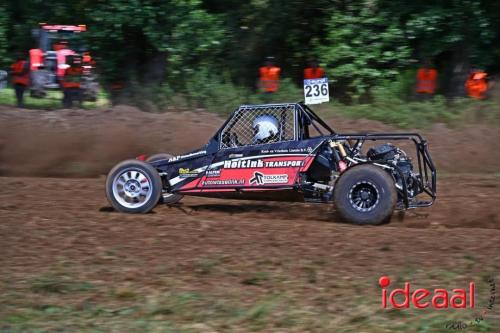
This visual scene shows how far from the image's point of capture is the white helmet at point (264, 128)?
1039 cm

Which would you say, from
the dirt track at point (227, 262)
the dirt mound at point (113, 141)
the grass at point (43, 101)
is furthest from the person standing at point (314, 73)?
the dirt track at point (227, 262)

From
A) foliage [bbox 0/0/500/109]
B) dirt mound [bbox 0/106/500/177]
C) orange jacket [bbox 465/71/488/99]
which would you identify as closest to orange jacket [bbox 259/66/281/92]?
foliage [bbox 0/0/500/109]

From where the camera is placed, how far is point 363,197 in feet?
32.2

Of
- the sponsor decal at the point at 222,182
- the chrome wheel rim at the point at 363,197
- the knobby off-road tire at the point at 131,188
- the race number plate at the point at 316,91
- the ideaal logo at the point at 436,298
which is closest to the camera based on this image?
the ideaal logo at the point at 436,298

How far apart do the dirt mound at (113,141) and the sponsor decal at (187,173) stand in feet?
14.4

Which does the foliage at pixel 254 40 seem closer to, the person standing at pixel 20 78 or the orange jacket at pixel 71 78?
the orange jacket at pixel 71 78

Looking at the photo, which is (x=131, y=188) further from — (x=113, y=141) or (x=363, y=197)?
(x=113, y=141)

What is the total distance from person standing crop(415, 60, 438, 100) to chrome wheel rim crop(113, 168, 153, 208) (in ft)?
35.5

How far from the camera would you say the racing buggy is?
9.81 metres

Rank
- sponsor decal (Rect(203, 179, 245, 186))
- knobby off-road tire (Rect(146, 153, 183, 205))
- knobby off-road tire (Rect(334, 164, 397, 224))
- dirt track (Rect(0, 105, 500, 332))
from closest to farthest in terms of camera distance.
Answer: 1. dirt track (Rect(0, 105, 500, 332))
2. knobby off-road tire (Rect(334, 164, 397, 224))
3. sponsor decal (Rect(203, 179, 245, 186))
4. knobby off-road tire (Rect(146, 153, 183, 205))

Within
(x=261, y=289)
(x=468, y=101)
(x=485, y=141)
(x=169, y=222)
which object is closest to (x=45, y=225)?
(x=169, y=222)

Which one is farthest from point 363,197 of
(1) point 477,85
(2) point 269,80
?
(2) point 269,80

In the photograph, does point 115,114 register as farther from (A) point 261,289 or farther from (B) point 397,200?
(A) point 261,289

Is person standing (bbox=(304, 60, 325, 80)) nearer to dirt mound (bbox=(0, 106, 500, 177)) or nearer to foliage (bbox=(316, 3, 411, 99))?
foliage (bbox=(316, 3, 411, 99))
